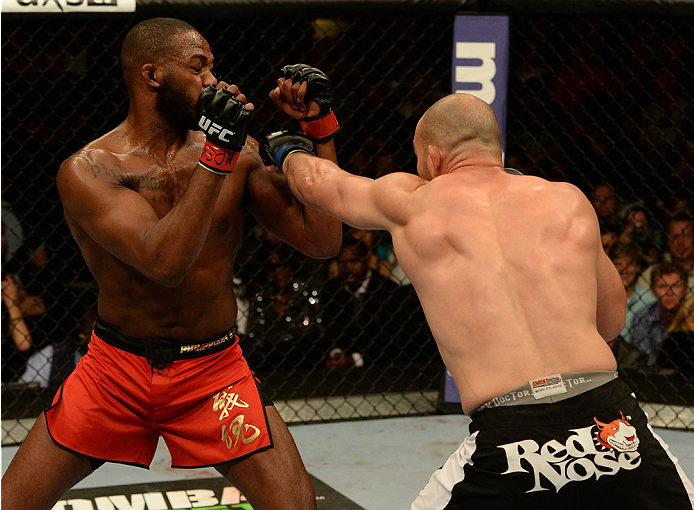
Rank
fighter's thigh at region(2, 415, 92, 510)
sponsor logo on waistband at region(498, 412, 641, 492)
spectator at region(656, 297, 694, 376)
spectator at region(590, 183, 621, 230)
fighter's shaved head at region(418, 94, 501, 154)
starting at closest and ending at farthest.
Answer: sponsor logo on waistband at region(498, 412, 641, 492) < fighter's shaved head at region(418, 94, 501, 154) < fighter's thigh at region(2, 415, 92, 510) < spectator at region(656, 297, 694, 376) < spectator at region(590, 183, 621, 230)

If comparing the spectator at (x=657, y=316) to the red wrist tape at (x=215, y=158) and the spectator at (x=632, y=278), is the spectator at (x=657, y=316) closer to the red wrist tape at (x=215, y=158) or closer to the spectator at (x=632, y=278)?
the spectator at (x=632, y=278)

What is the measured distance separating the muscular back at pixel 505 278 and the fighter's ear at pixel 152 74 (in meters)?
0.72

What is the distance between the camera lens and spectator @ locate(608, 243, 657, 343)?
4.04 metres

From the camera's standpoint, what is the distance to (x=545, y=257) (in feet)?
5.40

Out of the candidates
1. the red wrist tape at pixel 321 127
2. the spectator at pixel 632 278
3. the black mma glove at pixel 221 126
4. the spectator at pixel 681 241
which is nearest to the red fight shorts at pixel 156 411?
the black mma glove at pixel 221 126

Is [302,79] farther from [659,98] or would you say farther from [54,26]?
[659,98]

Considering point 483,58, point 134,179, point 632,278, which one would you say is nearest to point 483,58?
point 483,58

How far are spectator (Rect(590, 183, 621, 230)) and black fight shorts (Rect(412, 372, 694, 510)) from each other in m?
2.84

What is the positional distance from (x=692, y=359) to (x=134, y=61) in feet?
9.91

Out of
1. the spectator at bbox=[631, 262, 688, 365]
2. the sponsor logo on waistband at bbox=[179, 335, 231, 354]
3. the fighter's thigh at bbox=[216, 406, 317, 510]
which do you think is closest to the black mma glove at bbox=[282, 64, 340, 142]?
the sponsor logo on waistband at bbox=[179, 335, 231, 354]

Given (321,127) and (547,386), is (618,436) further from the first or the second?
(321,127)

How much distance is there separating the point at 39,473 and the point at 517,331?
3.48 ft

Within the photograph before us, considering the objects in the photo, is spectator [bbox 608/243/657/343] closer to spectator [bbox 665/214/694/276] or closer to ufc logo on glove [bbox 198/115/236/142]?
spectator [bbox 665/214/694/276]

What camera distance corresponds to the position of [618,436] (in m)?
1.56
